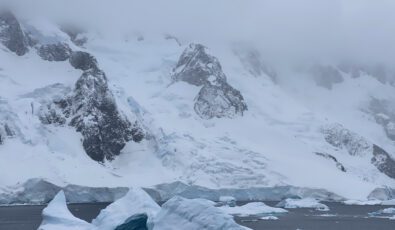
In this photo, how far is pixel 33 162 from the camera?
519 feet

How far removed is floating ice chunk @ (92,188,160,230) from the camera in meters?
55.6

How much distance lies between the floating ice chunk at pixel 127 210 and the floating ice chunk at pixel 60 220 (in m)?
3.28

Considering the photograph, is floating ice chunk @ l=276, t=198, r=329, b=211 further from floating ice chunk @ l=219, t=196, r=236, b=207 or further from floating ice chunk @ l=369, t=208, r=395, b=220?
floating ice chunk @ l=369, t=208, r=395, b=220

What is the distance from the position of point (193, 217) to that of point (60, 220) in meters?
20.1

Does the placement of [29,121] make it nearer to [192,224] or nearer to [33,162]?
[33,162]

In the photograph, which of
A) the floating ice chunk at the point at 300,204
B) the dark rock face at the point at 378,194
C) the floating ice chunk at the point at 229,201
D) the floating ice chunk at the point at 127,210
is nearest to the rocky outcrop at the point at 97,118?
the floating ice chunk at the point at 229,201

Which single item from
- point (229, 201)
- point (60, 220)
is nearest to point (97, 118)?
point (229, 201)

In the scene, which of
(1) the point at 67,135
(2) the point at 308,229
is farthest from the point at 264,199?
(2) the point at 308,229

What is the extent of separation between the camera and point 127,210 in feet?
189

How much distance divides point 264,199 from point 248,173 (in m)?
8.67

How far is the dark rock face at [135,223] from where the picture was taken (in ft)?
181

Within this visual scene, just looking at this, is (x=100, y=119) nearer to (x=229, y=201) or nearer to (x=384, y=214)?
(x=229, y=201)

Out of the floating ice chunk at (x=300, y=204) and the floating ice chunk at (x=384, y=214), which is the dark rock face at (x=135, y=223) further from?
the floating ice chunk at (x=300, y=204)

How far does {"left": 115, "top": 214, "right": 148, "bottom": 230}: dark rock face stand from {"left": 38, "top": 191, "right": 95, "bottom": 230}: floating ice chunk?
18.9 ft
